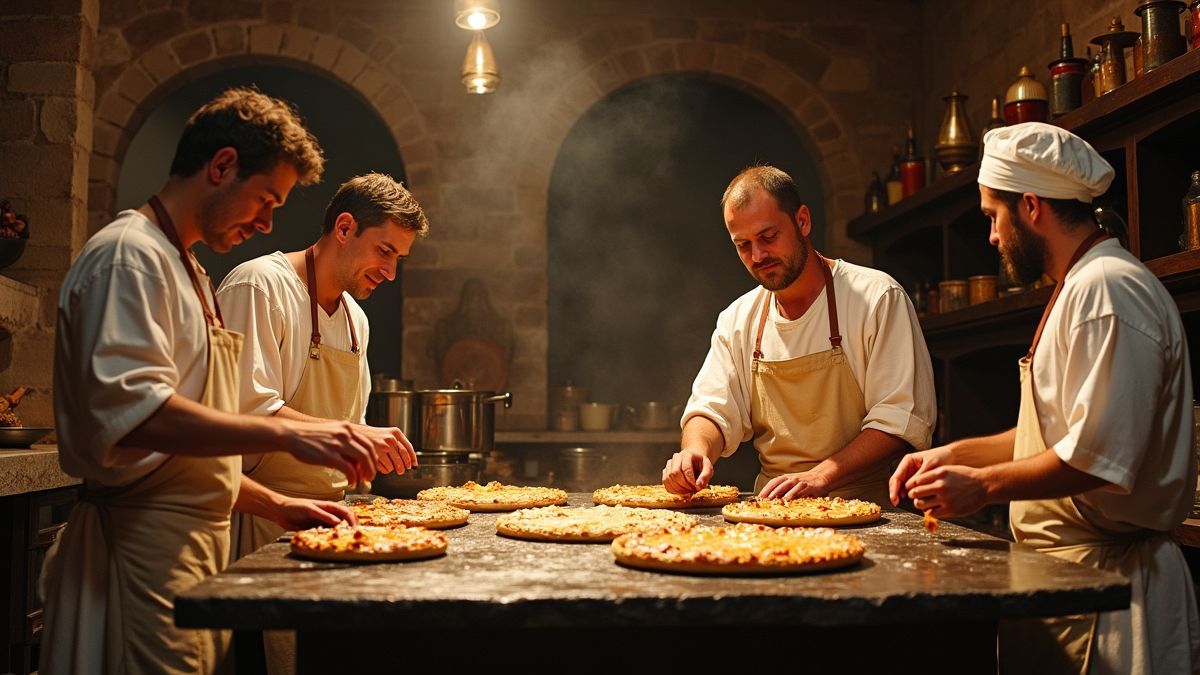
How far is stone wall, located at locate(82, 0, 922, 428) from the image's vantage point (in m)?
7.11

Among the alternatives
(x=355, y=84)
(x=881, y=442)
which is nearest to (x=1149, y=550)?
(x=881, y=442)

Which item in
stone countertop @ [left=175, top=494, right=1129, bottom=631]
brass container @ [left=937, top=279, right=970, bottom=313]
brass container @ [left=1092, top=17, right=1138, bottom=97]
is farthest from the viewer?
brass container @ [left=937, top=279, right=970, bottom=313]

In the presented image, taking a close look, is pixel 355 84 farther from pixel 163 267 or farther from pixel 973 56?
pixel 163 267

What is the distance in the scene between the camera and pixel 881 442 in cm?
333

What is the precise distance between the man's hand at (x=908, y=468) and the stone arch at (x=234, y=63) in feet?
16.9

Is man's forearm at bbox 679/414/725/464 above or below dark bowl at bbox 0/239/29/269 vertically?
below

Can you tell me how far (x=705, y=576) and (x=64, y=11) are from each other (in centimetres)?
521

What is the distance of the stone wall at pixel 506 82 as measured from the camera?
7.11 meters

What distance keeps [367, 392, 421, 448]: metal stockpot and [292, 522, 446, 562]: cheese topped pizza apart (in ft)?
8.21

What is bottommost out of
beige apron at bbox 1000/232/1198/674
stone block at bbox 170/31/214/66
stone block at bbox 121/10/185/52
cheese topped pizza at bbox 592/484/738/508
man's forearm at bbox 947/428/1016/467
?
beige apron at bbox 1000/232/1198/674

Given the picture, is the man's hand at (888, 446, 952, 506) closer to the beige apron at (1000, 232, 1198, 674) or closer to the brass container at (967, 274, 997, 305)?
the beige apron at (1000, 232, 1198, 674)

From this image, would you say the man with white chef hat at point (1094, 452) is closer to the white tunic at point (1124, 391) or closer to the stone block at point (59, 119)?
the white tunic at point (1124, 391)

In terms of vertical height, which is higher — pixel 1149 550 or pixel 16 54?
pixel 16 54

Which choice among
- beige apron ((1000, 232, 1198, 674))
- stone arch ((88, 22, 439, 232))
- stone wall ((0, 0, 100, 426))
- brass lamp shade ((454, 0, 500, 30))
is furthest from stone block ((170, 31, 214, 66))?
beige apron ((1000, 232, 1198, 674))
